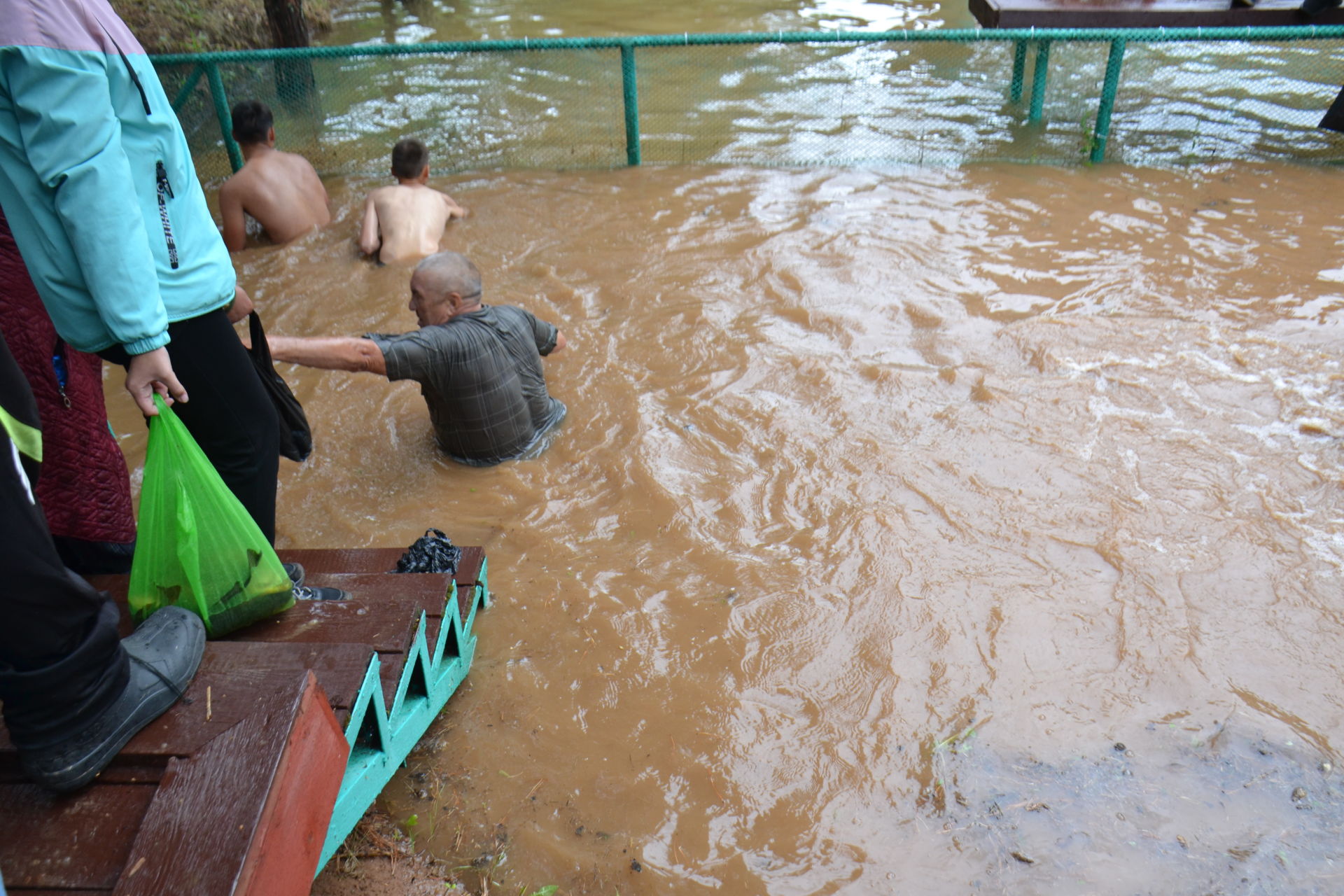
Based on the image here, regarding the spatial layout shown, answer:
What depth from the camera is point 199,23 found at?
959cm

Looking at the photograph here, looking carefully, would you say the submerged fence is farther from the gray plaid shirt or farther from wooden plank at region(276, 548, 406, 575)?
wooden plank at region(276, 548, 406, 575)

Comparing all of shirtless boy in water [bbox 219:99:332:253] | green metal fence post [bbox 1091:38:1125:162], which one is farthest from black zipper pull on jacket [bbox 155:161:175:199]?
green metal fence post [bbox 1091:38:1125:162]

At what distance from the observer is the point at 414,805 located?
254cm

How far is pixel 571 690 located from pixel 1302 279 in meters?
4.94

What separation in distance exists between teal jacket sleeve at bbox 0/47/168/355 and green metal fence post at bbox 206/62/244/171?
510cm

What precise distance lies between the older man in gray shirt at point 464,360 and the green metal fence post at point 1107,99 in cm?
495

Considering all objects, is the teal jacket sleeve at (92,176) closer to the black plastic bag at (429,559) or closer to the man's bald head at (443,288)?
the black plastic bag at (429,559)

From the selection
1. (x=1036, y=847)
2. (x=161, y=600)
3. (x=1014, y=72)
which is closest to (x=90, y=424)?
(x=161, y=600)

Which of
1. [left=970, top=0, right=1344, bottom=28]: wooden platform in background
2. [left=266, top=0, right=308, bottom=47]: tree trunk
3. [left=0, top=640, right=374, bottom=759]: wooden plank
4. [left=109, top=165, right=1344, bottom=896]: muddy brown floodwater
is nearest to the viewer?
[left=0, top=640, right=374, bottom=759]: wooden plank

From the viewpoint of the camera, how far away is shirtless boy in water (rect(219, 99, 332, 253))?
18.9 feet

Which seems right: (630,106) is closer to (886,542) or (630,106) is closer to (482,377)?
(482,377)

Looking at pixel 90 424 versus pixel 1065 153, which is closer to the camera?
pixel 90 424

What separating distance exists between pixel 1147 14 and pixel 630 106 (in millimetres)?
4156

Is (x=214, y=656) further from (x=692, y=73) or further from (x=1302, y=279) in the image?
(x=692, y=73)
